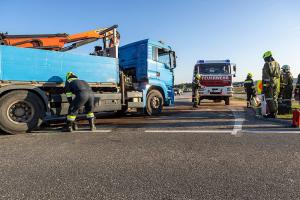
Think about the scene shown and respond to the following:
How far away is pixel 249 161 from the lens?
4273 millimetres

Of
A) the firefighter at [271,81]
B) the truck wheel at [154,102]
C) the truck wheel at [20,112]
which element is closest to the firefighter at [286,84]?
the firefighter at [271,81]

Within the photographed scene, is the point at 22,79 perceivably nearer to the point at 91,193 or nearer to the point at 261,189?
the point at 91,193

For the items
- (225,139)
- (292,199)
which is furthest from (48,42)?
(292,199)

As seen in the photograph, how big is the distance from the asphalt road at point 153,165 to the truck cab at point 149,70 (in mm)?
4391

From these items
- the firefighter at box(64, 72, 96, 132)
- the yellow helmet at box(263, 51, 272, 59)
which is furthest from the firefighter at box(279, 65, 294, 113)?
the firefighter at box(64, 72, 96, 132)

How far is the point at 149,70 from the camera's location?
10797 millimetres

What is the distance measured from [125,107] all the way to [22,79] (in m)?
3.91

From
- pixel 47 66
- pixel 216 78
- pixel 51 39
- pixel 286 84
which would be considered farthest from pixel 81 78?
pixel 216 78

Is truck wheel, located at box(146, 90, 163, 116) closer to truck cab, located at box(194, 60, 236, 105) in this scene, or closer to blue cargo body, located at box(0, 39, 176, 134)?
blue cargo body, located at box(0, 39, 176, 134)

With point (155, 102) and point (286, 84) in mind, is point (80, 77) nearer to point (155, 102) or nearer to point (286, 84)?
point (155, 102)

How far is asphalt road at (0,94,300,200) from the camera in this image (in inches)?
124

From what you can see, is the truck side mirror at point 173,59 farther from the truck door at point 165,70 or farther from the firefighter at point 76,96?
the firefighter at point 76,96

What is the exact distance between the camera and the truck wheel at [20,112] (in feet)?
22.4

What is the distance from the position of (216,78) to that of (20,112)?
11585 mm
